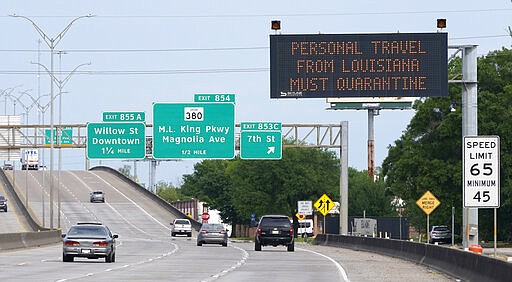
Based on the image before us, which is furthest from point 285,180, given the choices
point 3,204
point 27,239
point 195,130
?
point 27,239

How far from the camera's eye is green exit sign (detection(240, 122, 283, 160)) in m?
69.6

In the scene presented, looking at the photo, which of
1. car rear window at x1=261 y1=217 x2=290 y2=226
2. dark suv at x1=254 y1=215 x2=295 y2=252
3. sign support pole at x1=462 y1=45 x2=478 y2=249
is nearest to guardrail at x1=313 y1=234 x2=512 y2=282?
sign support pole at x1=462 y1=45 x2=478 y2=249

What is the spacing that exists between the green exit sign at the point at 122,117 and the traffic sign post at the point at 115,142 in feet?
1.57

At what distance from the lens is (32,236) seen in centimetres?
6097

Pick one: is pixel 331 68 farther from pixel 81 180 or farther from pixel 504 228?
pixel 81 180

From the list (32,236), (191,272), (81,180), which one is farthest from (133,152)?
(81,180)

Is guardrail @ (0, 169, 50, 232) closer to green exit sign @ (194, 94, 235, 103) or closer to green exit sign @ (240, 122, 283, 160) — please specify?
green exit sign @ (240, 122, 283, 160)

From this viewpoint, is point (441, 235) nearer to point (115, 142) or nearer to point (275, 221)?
point (115, 142)

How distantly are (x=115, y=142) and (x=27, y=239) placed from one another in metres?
11.4

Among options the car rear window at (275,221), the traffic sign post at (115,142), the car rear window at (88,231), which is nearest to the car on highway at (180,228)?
the traffic sign post at (115,142)

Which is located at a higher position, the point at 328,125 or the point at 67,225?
the point at 328,125

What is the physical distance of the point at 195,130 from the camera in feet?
220

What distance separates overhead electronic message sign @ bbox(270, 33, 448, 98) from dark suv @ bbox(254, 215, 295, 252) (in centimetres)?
1535

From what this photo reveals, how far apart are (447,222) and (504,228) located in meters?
10.0
